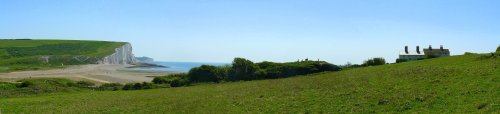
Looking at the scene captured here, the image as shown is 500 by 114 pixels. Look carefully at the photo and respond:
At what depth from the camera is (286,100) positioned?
3616 centimetres

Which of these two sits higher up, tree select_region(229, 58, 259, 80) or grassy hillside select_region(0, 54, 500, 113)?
tree select_region(229, 58, 259, 80)

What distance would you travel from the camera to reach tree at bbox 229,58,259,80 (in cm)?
8319

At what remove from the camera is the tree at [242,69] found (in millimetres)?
83188

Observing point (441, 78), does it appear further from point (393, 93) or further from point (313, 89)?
point (313, 89)

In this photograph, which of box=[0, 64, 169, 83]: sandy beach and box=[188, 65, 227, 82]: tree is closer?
box=[188, 65, 227, 82]: tree

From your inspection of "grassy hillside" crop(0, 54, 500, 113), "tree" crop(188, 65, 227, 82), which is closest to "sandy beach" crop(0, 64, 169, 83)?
"tree" crop(188, 65, 227, 82)

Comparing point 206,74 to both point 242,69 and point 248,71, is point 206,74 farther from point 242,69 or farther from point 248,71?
point 248,71

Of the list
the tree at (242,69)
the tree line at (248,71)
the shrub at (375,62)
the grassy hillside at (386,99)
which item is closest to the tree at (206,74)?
the tree line at (248,71)

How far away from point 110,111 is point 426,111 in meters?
23.6

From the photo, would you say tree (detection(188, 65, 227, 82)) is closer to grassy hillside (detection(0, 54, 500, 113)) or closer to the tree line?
the tree line

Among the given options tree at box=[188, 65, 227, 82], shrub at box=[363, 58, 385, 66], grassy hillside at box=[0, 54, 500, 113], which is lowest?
grassy hillside at box=[0, 54, 500, 113]

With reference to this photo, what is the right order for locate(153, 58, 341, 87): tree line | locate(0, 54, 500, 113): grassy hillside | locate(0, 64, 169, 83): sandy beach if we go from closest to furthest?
locate(0, 54, 500, 113): grassy hillside, locate(153, 58, 341, 87): tree line, locate(0, 64, 169, 83): sandy beach

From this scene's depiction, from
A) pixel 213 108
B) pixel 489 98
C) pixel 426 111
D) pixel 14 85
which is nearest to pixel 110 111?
pixel 213 108

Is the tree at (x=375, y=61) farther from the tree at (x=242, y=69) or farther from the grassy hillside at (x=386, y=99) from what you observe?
the grassy hillside at (x=386, y=99)
